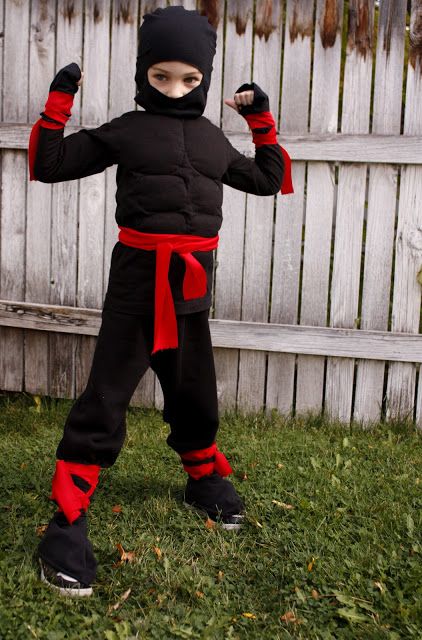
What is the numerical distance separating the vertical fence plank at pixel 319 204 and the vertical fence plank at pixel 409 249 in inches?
14.8

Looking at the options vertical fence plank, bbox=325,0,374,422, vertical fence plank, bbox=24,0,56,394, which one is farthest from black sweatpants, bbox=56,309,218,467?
vertical fence plank, bbox=24,0,56,394

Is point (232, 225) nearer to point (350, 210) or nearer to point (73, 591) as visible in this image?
point (350, 210)

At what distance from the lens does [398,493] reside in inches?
141

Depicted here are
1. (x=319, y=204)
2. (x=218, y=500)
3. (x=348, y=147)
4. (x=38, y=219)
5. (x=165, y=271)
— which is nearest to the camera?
(x=165, y=271)

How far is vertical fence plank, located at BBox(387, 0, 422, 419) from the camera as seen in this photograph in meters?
4.36

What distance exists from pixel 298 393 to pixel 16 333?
5.62ft

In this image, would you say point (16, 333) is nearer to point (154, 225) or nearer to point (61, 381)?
point (61, 381)

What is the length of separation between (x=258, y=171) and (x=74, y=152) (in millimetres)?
749

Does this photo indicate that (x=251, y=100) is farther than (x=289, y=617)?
Yes

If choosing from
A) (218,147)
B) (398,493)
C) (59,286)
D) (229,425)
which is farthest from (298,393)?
(218,147)

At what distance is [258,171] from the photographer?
320cm

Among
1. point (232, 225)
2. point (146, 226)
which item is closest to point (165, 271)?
point (146, 226)

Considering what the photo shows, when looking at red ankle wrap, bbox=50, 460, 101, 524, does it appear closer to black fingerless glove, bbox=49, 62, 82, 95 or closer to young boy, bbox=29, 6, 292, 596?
young boy, bbox=29, 6, 292, 596

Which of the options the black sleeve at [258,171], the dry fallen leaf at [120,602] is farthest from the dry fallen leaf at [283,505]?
the black sleeve at [258,171]
